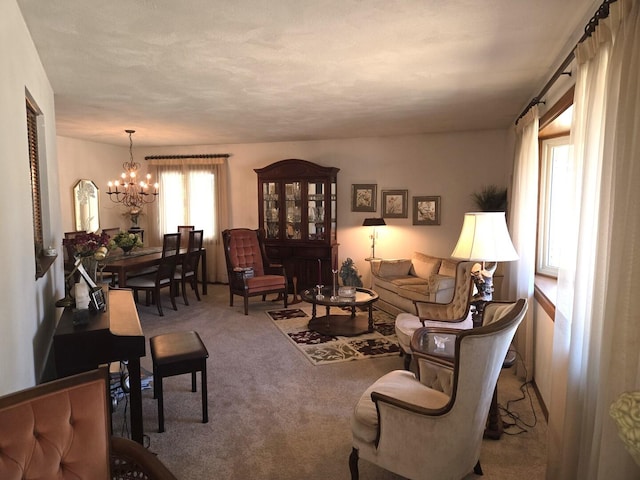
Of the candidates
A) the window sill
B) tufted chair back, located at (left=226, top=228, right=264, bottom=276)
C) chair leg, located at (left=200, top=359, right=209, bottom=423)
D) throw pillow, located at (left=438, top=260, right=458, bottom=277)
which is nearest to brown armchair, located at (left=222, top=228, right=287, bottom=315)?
tufted chair back, located at (left=226, top=228, right=264, bottom=276)

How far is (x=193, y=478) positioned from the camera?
2.33 metres

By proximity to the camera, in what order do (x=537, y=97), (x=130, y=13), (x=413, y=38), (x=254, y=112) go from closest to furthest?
(x=130, y=13) < (x=413, y=38) < (x=537, y=97) < (x=254, y=112)

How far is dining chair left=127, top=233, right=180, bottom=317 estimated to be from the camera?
18.1ft

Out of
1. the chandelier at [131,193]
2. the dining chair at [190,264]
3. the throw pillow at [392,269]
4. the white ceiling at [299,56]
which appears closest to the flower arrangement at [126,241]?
the dining chair at [190,264]

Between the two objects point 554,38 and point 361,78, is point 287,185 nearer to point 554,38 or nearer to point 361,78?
point 361,78

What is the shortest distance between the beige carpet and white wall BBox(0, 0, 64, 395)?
96cm

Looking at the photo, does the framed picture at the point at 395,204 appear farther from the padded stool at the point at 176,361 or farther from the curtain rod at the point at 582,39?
the padded stool at the point at 176,361

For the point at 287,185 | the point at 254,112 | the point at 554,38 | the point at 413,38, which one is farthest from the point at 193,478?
the point at 287,185

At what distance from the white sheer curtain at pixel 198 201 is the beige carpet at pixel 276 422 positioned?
329 centimetres

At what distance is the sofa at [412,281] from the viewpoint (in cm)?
476

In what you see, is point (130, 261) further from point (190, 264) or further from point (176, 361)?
point (176, 361)

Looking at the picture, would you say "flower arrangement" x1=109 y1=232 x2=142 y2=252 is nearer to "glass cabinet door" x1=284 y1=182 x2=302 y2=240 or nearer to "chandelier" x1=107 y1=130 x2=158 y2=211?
"chandelier" x1=107 y1=130 x2=158 y2=211

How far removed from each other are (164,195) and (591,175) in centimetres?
706

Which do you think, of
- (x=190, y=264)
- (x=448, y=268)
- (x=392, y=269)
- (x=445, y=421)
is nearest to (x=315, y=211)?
(x=392, y=269)
